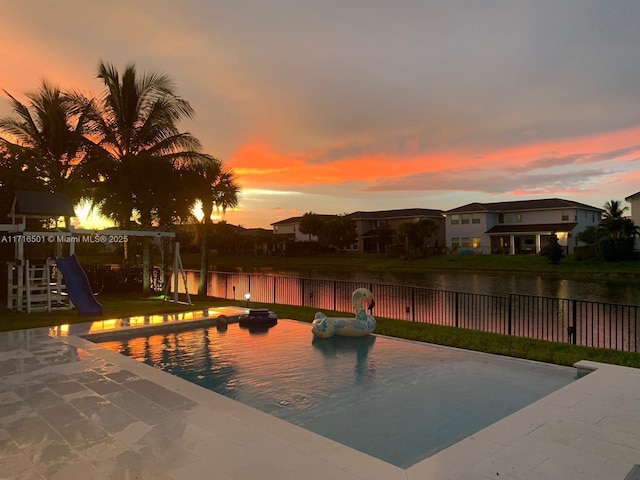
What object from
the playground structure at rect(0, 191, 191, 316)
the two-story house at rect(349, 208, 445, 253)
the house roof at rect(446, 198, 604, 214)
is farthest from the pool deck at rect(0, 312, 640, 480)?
the two-story house at rect(349, 208, 445, 253)

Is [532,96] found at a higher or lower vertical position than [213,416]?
higher

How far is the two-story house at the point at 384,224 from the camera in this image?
61.3 metres

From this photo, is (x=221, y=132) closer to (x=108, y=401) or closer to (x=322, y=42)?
(x=322, y=42)

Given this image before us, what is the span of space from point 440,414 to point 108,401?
423 cm

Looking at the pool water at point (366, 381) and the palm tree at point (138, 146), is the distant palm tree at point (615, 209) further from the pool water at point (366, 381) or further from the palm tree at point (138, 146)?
the pool water at point (366, 381)

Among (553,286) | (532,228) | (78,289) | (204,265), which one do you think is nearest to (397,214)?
(532,228)

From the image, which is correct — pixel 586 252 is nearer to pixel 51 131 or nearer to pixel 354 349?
pixel 354 349

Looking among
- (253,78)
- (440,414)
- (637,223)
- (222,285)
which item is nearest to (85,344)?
(440,414)

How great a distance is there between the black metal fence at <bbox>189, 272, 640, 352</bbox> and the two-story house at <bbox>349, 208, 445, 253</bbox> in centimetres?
3683

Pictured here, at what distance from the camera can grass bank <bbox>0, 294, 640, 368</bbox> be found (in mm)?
7953

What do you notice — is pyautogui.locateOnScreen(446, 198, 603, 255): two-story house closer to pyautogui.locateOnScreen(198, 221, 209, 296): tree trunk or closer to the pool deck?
pyautogui.locateOnScreen(198, 221, 209, 296): tree trunk

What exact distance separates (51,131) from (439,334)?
19.2 m

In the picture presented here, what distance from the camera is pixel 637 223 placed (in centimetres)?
4338

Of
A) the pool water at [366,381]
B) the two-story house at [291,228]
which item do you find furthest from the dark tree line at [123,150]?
the two-story house at [291,228]
